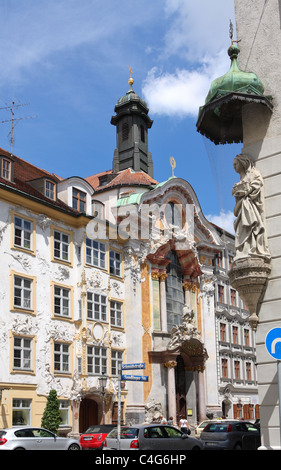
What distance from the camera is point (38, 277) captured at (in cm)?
3416

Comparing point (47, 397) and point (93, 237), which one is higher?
point (93, 237)

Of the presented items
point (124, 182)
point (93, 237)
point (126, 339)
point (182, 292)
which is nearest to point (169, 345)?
point (126, 339)

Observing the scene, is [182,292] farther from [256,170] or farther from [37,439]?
[256,170]

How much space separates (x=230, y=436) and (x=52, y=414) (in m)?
11.9

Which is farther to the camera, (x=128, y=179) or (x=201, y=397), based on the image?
(x=128, y=179)

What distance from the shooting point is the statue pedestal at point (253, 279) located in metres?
11.9

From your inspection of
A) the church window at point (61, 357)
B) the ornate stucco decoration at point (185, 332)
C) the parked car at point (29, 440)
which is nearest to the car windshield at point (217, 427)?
the parked car at point (29, 440)

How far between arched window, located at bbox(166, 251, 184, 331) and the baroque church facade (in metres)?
0.09

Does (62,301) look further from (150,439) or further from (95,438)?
(150,439)

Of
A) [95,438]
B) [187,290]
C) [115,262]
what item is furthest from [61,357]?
[187,290]

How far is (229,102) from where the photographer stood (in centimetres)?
1283

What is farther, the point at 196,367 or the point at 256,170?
the point at 196,367

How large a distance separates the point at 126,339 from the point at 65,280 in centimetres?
676

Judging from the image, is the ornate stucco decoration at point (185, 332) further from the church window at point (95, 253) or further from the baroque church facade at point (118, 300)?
the church window at point (95, 253)
